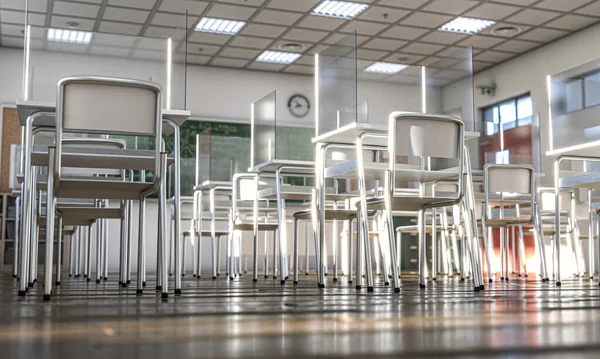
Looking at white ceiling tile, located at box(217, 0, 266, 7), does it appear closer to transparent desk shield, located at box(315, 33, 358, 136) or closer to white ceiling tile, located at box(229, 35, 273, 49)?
white ceiling tile, located at box(229, 35, 273, 49)

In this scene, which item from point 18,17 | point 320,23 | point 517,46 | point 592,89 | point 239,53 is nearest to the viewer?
point 592,89

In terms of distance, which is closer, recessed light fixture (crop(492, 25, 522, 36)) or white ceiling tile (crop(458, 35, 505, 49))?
recessed light fixture (crop(492, 25, 522, 36))

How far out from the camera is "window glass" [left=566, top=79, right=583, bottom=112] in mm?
5230

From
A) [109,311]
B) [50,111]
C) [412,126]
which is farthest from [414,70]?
[109,311]

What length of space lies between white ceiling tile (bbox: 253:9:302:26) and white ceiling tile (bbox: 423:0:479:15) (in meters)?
1.60

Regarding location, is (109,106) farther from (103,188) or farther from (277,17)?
(277,17)

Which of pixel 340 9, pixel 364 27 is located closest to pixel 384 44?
pixel 364 27

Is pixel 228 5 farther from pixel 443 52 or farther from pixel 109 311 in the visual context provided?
pixel 109 311

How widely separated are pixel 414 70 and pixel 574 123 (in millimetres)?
1656

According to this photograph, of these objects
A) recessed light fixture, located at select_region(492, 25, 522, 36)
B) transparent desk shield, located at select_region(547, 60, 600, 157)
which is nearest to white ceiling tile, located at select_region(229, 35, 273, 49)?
recessed light fixture, located at select_region(492, 25, 522, 36)

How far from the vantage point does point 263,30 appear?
360 inches

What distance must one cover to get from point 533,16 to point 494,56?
181 centimetres

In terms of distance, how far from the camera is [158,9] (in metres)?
8.29

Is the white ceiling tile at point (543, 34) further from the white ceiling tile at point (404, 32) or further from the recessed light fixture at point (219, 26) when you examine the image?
the recessed light fixture at point (219, 26)
